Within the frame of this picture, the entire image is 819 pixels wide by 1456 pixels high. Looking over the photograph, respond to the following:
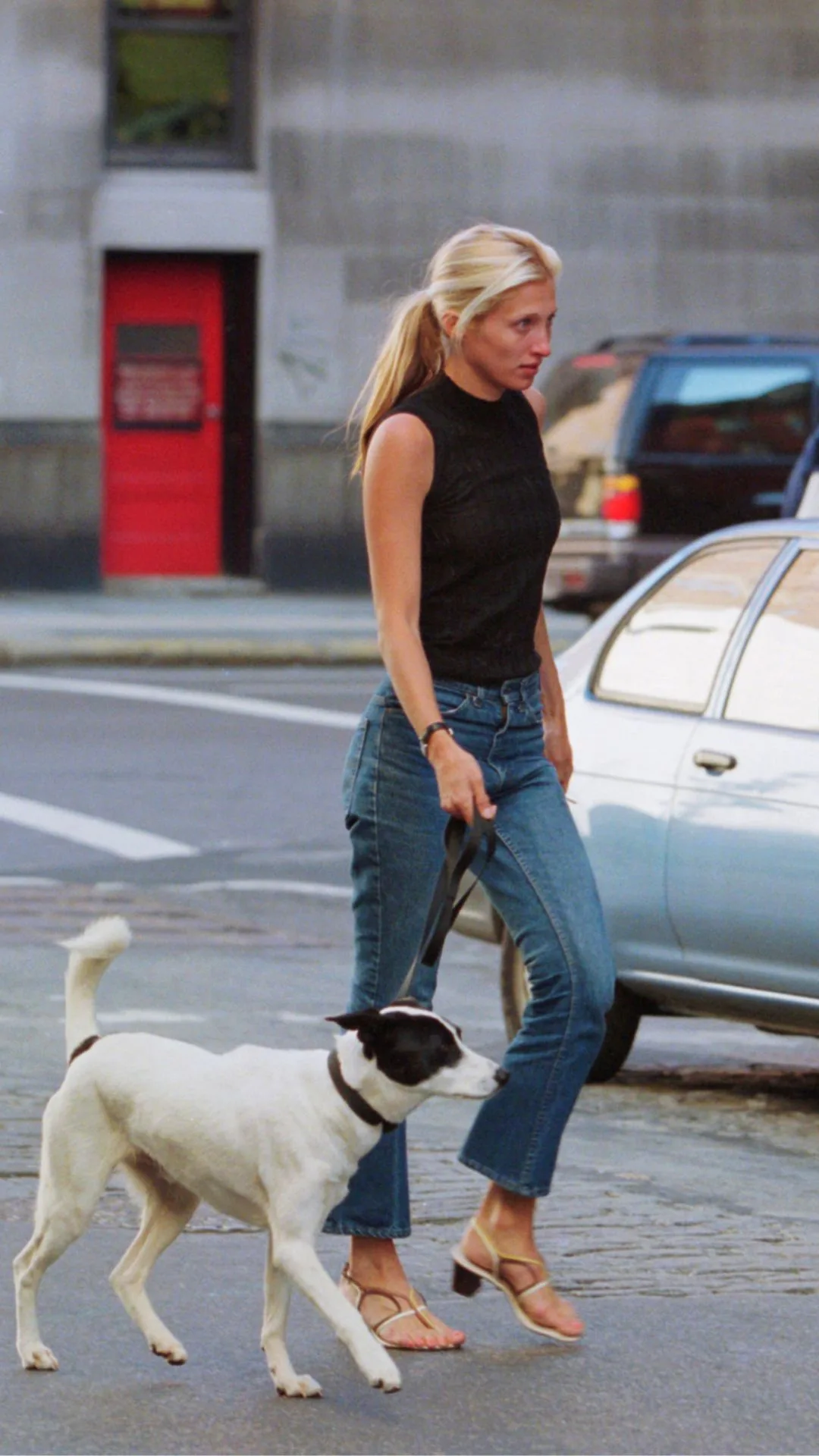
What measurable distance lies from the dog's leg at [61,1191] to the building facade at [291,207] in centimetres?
1969

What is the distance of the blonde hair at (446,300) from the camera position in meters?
5.22

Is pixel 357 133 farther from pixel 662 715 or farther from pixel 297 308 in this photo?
pixel 662 715

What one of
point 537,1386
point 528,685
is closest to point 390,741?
point 528,685

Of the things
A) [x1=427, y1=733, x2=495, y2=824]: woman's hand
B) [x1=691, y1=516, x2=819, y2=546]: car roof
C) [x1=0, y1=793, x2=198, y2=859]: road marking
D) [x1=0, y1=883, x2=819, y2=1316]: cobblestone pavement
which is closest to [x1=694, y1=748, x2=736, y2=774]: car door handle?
[x1=691, y1=516, x2=819, y2=546]: car roof

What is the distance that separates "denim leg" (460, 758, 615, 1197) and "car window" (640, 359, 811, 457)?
14505 mm

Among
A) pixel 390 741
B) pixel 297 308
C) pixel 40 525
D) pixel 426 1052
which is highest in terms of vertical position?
pixel 390 741

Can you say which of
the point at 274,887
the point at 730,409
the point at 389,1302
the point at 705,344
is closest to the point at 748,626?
the point at 389,1302

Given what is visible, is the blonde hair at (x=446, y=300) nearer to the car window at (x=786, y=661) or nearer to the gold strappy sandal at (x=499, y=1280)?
the gold strappy sandal at (x=499, y=1280)

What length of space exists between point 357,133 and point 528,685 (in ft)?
65.8

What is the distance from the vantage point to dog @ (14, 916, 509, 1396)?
4.88 metres

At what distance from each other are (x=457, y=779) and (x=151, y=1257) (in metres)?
0.98

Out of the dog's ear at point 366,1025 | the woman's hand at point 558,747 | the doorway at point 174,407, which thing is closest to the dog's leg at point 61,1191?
the dog's ear at point 366,1025

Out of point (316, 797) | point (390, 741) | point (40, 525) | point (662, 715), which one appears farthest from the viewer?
point (40, 525)

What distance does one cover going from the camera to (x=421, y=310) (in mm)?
5363
